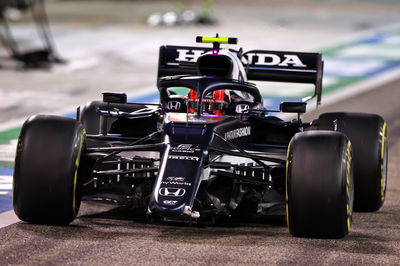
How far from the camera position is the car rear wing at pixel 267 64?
1268 cm

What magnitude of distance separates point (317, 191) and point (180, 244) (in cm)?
127

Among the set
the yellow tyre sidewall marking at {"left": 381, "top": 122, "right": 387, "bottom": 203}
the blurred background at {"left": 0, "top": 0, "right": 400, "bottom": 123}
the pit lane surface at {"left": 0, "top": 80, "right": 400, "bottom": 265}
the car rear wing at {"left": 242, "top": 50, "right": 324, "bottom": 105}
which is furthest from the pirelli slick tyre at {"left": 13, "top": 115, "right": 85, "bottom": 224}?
the blurred background at {"left": 0, "top": 0, "right": 400, "bottom": 123}

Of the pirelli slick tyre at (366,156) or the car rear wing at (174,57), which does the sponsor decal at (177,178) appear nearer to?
the pirelli slick tyre at (366,156)

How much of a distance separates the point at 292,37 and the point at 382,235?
1031 inches

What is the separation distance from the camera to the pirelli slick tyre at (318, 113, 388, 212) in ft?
36.9

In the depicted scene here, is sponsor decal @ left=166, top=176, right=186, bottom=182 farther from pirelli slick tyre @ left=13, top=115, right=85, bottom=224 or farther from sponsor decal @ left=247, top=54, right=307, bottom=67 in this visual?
sponsor decal @ left=247, top=54, right=307, bottom=67

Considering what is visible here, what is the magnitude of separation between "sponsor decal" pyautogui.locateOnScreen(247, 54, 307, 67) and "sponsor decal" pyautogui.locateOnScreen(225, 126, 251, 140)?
2243 millimetres

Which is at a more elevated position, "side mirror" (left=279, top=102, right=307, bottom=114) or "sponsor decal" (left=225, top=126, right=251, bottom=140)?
"side mirror" (left=279, top=102, right=307, bottom=114)

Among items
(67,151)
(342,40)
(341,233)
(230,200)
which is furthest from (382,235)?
(342,40)

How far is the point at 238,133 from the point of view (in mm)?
10523

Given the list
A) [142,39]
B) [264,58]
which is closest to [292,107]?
[264,58]

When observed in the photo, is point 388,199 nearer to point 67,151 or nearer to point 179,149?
point 179,149

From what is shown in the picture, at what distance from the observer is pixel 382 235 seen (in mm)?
9914

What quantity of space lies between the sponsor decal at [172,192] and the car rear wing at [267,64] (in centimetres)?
352
